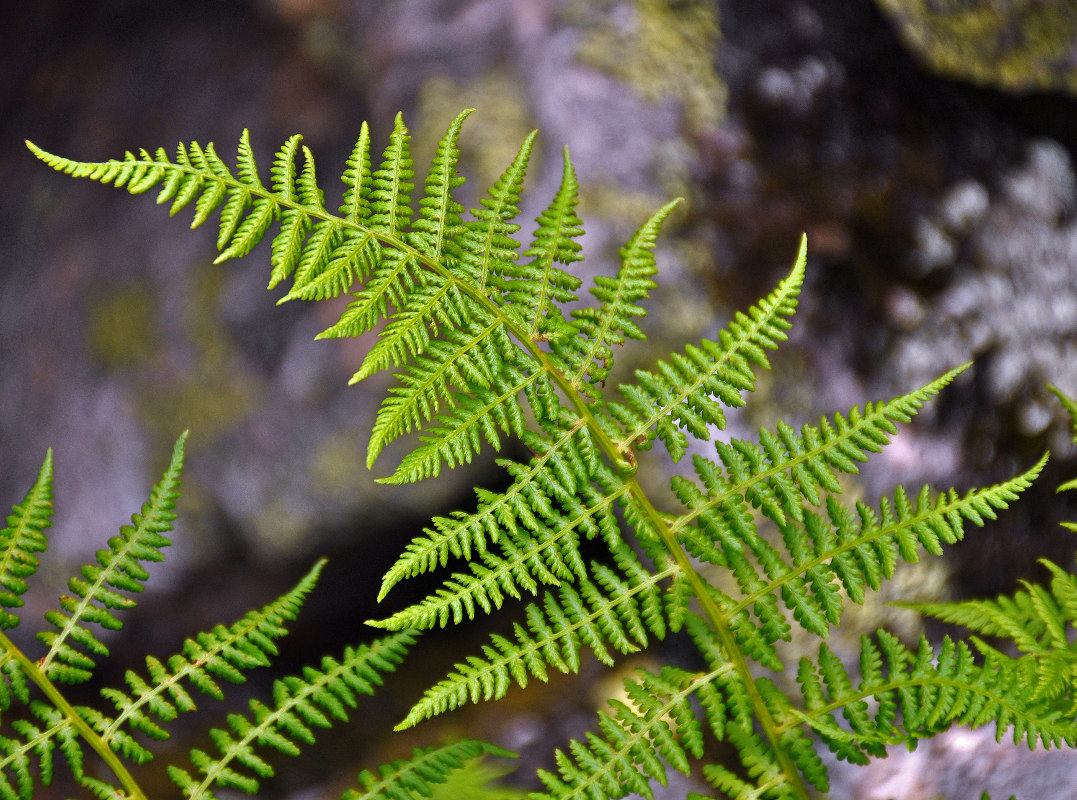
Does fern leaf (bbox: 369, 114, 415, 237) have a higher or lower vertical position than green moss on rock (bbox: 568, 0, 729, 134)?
lower

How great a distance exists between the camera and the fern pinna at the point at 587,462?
1.19 metres

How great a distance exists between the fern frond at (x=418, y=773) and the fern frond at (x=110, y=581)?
54 cm

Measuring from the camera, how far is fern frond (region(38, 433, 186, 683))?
1.30 metres

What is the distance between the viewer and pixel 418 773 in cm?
137

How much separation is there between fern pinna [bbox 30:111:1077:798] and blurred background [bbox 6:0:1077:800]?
73cm

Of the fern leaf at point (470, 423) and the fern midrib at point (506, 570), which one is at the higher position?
the fern leaf at point (470, 423)

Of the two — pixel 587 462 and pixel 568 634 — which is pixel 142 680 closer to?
pixel 568 634

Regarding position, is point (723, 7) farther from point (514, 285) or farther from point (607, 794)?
point (607, 794)

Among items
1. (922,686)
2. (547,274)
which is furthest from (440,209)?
(922,686)

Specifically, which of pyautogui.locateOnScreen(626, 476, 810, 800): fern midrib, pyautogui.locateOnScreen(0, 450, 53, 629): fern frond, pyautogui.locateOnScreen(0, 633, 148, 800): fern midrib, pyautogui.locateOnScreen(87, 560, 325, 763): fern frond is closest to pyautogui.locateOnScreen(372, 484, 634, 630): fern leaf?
pyautogui.locateOnScreen(626, 476, 810, 800): fern midrib

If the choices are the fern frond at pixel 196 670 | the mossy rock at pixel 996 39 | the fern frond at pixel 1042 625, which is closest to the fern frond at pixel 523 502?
the fern frond at pixel 196 670

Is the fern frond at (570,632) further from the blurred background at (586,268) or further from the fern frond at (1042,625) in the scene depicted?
the blurred background at (586,268)

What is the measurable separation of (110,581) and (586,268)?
1349 millimetres

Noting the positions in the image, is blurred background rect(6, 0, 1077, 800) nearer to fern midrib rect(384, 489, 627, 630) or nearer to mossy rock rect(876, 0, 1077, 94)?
mossy rock rect(876, 0, 1077, 94)
